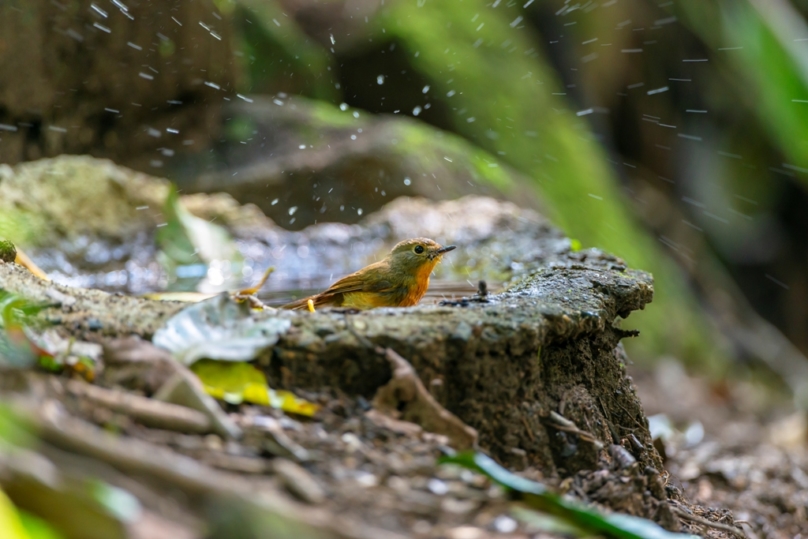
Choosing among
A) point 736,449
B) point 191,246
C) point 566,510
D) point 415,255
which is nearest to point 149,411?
point 566,510

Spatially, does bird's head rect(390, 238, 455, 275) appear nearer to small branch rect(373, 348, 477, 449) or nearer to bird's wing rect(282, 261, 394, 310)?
bird's wing rect(282, 261, 394, 310)

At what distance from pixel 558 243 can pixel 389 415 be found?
2909mm

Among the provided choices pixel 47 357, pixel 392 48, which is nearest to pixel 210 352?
pixel 47 357

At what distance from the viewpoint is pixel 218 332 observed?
2107 millimetres

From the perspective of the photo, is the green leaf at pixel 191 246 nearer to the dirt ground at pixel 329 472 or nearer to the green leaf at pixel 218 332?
the green leaf at pixel 218 332

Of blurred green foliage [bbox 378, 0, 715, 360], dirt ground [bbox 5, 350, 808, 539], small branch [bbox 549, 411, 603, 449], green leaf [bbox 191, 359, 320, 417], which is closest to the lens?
dirt ground [bbox 5, 350, 808, 539]

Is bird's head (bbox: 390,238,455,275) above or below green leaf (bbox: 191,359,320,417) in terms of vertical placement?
above

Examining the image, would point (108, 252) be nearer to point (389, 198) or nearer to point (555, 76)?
point (389, 198)

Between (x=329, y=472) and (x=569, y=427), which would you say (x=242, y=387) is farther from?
(x=569, y=427)

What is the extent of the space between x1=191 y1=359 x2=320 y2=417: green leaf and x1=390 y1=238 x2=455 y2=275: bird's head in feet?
6.59

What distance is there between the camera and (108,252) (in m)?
5.64

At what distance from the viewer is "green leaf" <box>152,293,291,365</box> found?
6.61 ft

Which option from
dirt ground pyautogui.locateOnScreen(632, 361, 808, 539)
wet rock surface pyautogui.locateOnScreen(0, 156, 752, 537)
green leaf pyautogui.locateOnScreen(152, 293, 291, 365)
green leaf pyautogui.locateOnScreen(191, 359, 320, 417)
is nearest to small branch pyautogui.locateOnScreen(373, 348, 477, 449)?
wet rock surface pyautogui.locateOnScreen(0, 156, 752, 537)

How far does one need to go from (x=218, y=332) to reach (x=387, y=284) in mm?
→ 1886
